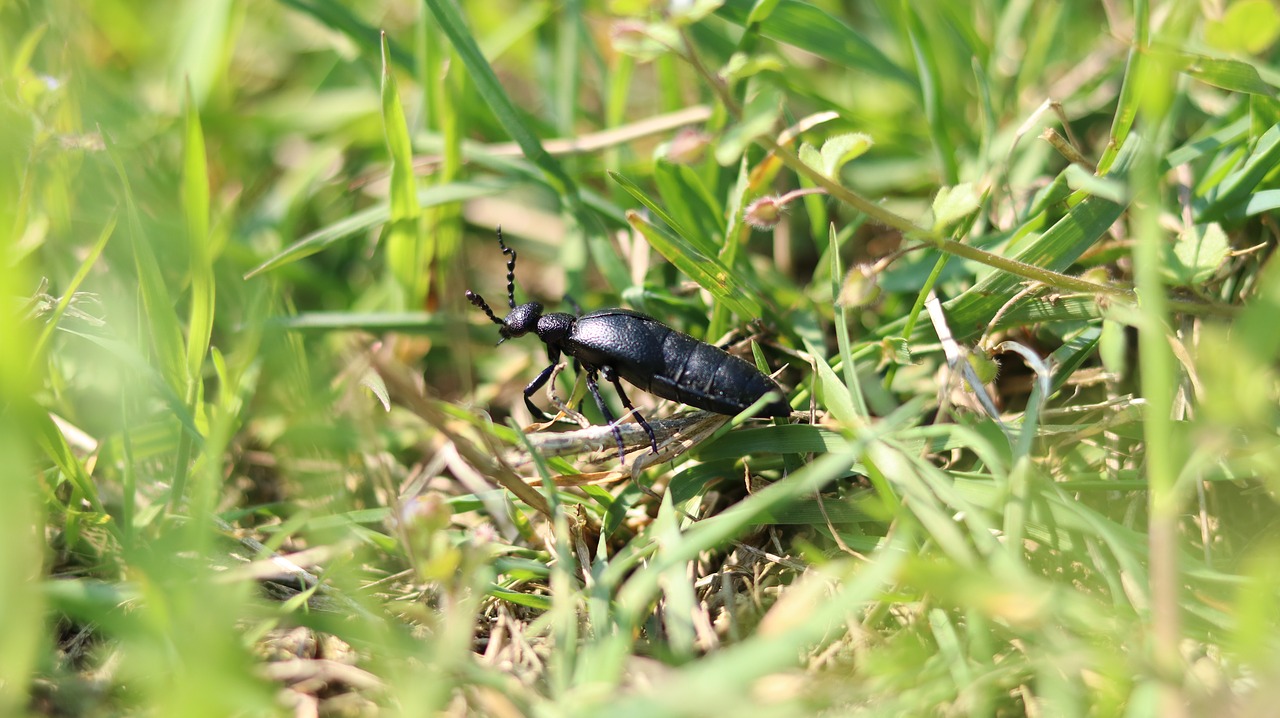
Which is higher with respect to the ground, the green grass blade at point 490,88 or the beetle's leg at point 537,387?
the green grass blade at point 490,88

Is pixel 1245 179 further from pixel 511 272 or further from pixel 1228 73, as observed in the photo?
pixel 511 272

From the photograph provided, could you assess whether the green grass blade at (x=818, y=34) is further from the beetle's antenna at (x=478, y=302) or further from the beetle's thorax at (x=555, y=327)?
the beetle's antenna at (x=478, y=302)

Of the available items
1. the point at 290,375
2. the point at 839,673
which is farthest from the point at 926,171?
the point at 290,375

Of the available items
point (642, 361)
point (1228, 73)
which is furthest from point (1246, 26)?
point (642, 361)

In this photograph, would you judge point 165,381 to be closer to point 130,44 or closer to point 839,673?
point 839,673

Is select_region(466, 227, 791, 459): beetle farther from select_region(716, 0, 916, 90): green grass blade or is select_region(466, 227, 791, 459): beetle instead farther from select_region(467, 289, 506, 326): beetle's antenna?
select_region(716, 0, 916, 90): green grass blade

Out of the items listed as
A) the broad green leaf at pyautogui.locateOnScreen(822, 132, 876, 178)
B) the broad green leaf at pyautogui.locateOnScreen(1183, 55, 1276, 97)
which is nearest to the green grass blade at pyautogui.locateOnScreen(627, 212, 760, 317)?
the broad green leaf at pyautogui.locateOnScreen(822, 132, 876, 178)

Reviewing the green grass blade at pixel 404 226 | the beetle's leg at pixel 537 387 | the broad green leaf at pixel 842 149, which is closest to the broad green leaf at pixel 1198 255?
the broad green leaf at pixel 842 149
